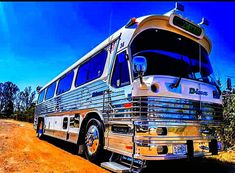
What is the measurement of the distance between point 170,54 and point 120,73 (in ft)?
3.71

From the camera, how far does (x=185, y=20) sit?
17.8 ft

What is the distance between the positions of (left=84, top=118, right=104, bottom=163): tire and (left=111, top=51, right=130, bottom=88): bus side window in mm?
1121

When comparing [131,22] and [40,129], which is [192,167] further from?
[40,129]

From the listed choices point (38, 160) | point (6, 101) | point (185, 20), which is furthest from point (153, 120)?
point (6, 101)

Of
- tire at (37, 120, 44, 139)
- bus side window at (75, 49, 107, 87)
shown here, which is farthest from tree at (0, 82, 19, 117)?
bus side window at (75, 49, 107, 87)

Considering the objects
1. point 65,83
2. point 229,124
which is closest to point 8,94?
point 65,83

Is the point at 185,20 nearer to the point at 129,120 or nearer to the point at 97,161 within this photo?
the point at 129,120

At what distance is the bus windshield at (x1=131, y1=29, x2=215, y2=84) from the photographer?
191 inches

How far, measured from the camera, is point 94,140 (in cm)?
587

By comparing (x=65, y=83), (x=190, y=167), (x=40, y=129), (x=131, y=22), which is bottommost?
(x=190, y=167)

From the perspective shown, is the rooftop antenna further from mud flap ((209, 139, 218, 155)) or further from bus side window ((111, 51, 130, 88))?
mud flap ((209, 139, 218, 155))

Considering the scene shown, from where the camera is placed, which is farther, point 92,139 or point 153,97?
point 92,139

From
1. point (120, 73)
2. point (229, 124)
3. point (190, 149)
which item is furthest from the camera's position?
point (229, 124)

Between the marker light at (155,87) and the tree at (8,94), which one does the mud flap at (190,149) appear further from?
the tree at (8,94)
